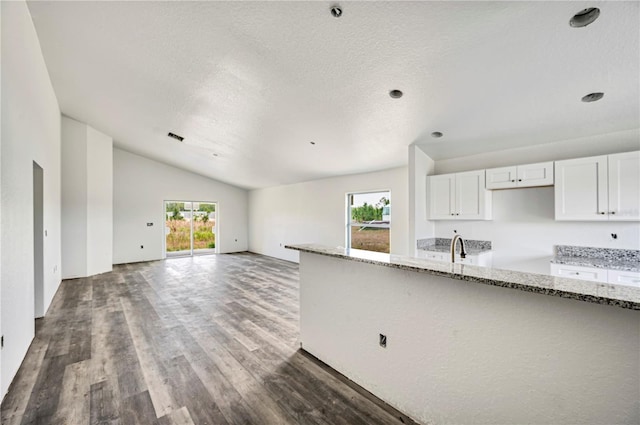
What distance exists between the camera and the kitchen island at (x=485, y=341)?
111cm

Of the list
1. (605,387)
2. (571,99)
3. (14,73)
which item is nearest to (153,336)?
(14,73)

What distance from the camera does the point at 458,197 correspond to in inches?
160

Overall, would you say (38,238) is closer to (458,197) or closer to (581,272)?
(458,197)

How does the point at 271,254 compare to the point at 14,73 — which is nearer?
the point at 14,73

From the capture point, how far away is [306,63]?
104 inches

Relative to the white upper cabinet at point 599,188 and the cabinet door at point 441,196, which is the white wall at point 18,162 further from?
the white upper cabinet at point 599,188

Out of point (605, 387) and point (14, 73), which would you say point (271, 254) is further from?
point (605, 387)

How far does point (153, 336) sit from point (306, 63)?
333 centimetres

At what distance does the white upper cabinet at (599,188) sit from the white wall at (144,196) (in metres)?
9.03

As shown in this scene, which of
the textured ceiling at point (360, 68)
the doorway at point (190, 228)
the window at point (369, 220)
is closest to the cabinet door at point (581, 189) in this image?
the textured ceiling at point (360, 68)

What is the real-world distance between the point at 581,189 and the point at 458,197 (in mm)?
1326

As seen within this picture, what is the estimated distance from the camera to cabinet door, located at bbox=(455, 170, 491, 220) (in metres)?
3.86

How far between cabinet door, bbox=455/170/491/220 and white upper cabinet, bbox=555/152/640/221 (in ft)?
2.54

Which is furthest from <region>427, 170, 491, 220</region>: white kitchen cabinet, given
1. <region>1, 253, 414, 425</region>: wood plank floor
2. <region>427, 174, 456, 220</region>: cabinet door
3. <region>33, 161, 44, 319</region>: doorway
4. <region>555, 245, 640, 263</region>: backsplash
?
<region>33, 161, 44, 319</region>: doorway
